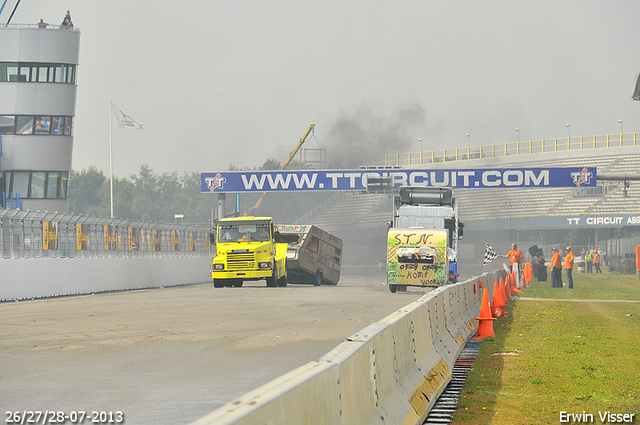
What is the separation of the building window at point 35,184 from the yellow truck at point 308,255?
24.0 metres

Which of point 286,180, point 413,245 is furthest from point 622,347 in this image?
point 286,180

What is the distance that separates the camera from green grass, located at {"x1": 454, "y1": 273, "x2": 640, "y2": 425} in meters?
8.29

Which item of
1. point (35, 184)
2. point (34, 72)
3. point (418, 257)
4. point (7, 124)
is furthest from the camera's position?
point (35, 184)

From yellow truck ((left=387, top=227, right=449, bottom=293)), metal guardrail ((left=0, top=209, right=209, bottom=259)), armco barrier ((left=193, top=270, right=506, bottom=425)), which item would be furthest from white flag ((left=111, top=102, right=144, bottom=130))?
armco barrier ((left=193, top=270, right=506, bottom=425))

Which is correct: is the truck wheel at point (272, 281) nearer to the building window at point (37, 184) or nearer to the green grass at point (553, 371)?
the green grass at point (553, 371)

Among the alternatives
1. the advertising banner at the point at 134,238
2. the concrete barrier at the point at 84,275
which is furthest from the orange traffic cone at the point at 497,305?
the advertising banner at the point at 134,238

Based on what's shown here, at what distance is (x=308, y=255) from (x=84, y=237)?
36.9ft

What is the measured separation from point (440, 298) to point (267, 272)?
21.1 meters

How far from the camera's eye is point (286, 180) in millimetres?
52062

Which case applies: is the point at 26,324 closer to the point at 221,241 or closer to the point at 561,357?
the point at 561,357

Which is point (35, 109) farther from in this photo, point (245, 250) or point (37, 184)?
point (245, 250)

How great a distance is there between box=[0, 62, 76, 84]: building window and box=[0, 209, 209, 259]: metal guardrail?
19.0 metres

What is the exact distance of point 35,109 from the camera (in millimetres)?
55000

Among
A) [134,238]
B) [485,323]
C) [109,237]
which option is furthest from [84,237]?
[485,323]
